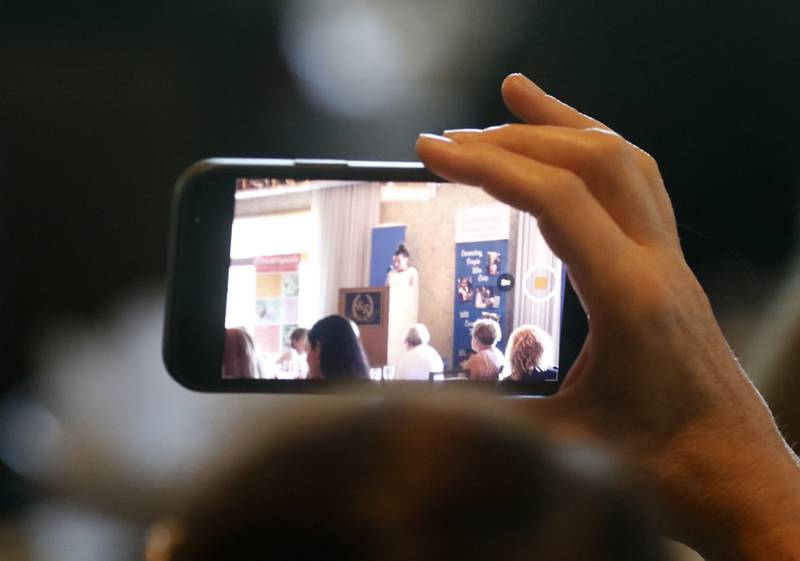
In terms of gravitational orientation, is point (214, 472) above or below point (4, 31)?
below

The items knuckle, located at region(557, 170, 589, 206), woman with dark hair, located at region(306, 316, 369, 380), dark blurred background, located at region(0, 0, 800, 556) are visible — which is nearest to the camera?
knuckle, located at region(557, 170, 589, 206)

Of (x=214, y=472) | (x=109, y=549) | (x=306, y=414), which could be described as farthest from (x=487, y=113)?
(x=109, y=549)

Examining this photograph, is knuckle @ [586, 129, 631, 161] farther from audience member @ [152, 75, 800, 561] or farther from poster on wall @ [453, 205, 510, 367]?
poster on wall @ [453, 205, 510, 367]

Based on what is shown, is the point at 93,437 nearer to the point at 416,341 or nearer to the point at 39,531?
the point at 39,531

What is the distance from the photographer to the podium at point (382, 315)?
418 millimetres

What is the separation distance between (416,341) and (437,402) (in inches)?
1.7

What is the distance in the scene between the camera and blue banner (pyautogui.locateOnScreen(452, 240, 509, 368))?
43 centimetres

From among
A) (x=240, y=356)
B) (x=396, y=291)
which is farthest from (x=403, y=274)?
(x=240, y=356)

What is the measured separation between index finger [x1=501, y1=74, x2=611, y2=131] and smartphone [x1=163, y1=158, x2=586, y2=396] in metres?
0.10

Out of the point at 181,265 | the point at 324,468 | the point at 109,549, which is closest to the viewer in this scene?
the point at 181,265

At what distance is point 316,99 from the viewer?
2.57 ft

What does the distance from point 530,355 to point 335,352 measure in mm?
127

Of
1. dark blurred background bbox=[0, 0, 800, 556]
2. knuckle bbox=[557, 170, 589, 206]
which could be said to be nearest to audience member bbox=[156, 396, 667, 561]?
knuckle bbox=[557, 170, 589, 206]

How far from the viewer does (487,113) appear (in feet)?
2.53
